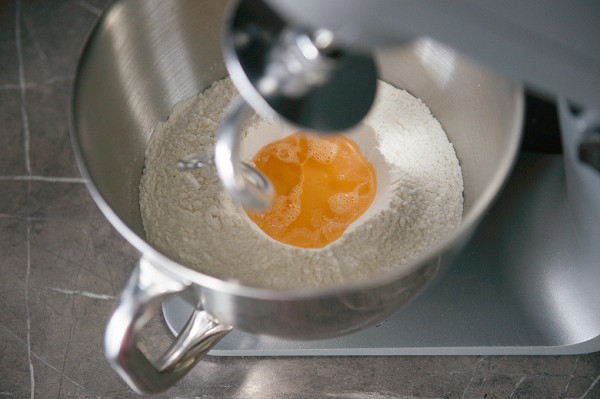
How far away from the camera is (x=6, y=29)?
81cm

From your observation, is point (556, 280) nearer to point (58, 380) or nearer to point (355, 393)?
point (355, 393)

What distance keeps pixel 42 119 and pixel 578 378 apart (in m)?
0.74

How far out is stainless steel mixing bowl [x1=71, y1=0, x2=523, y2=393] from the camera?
1.36ft

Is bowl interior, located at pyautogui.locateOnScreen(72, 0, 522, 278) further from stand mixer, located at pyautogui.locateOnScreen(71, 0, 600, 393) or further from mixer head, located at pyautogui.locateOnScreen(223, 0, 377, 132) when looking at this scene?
mixer head, located at pyautogui.locateOnScreen(223, 0, 377, 132)

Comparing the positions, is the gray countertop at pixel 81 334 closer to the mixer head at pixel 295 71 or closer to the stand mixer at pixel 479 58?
the stand mixer at pixel 479 58

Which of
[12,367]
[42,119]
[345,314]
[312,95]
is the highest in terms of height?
[312,95]

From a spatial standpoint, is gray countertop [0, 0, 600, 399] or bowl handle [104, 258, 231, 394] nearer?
bowl handle [104, 258, 231, 394]

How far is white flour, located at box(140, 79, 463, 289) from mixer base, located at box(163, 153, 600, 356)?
69mm

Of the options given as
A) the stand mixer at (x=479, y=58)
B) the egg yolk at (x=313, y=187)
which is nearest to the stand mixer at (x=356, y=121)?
the stand mixer at (x=479, y=58)

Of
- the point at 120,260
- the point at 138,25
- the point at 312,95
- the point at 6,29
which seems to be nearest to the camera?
the point at 312,95

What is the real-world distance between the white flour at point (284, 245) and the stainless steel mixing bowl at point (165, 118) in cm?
2

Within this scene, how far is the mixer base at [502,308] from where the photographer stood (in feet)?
1.96

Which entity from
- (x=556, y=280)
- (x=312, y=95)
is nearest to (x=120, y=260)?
(x=312, y=95)

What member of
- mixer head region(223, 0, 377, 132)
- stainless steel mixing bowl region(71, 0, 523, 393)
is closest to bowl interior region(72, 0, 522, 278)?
stainless steel mixing bowl region(71, 0, 523, 393)
